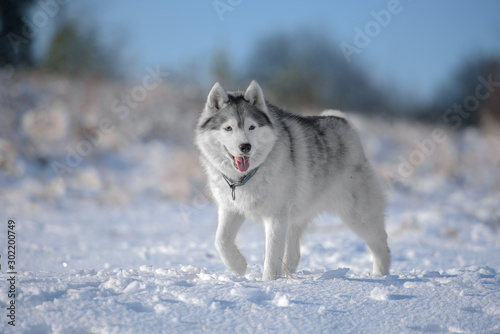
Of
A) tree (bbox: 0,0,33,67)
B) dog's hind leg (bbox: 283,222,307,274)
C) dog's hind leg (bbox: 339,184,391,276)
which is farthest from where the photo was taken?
tree (bbox: 0,0,33,67)

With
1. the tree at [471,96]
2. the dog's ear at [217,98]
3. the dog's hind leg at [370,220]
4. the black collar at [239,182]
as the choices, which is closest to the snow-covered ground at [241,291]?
the dog's hind leg at [370,220]

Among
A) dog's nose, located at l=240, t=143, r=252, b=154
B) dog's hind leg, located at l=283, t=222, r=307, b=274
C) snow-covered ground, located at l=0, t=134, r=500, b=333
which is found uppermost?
dog's nose, located at l=240, t=143, r=252, b=154

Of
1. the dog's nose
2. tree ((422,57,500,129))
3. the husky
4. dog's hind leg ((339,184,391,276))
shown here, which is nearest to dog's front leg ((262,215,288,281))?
the husky

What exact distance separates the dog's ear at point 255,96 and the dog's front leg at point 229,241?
3.30 ft

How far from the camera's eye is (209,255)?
17.8 feet

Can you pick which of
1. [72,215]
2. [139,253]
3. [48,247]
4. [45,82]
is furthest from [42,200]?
[45,82]

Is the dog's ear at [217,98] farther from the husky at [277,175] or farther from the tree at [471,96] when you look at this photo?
the tree at [471,96]

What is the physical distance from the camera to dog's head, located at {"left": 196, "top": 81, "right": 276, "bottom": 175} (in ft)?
11.4

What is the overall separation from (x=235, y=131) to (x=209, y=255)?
2.43m

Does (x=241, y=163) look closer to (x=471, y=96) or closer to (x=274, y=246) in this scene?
(x=274, y=246)

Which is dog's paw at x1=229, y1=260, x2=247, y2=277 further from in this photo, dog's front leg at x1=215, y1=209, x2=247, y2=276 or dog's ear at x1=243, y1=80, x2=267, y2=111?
dog's ear at x1=243, y1=80, x2=267, y2=111

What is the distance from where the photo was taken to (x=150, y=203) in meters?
9.70

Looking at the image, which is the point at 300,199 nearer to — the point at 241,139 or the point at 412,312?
the point at 241,139

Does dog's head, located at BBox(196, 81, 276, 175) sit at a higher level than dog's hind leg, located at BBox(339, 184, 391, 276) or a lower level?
higher
